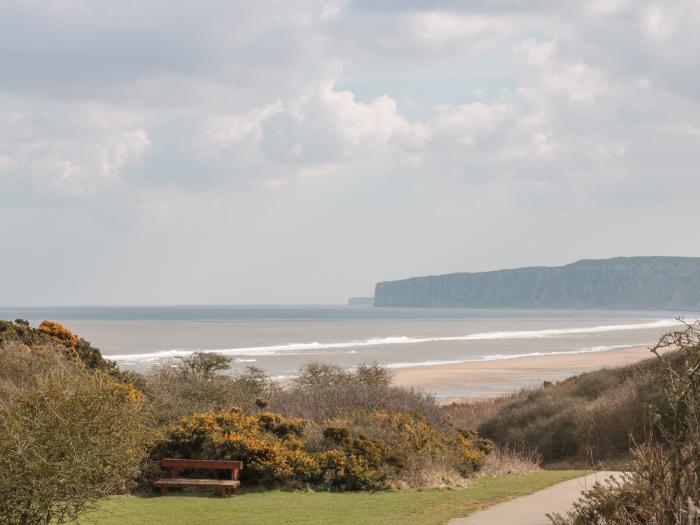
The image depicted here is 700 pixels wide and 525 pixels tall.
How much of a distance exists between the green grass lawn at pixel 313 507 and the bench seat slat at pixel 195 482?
Answer: 9.5 inches

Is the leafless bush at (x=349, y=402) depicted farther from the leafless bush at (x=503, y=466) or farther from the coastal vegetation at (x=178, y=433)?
the leafless bush at (x=503, y=466)

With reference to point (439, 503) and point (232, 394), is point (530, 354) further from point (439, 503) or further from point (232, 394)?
point (439, 503)

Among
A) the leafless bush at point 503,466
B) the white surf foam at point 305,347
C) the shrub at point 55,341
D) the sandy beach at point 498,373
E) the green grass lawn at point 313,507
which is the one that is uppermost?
the shrub at point 55,341

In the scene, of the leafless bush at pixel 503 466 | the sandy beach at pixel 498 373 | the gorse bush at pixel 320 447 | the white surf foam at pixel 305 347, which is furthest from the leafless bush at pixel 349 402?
the white surf foam at pixel 305 347

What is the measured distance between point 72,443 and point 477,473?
10.7 m

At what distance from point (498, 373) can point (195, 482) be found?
159 feet

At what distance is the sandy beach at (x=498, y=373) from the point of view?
5322 cm

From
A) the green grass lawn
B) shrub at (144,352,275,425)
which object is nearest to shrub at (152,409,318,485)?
the green grass lawn

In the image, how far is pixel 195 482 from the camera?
1805cm

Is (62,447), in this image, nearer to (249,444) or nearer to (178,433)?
(249,444)

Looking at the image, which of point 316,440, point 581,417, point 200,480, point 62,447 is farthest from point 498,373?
point 62,447

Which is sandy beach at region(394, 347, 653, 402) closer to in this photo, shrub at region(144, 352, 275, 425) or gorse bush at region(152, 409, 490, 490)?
shrub at region(144, 352, 275, 425)

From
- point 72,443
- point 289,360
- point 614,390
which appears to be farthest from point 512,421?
point 289,360

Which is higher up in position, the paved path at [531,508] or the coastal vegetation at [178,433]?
the coastal vegetation at [178,433]
